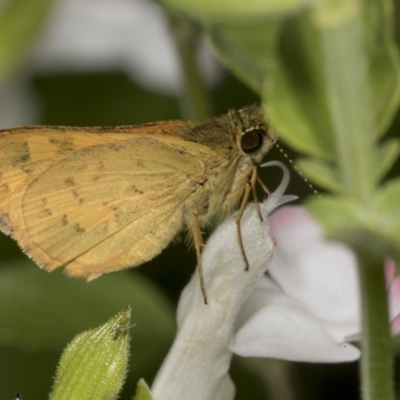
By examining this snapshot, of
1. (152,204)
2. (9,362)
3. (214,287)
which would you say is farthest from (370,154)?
(9,362)

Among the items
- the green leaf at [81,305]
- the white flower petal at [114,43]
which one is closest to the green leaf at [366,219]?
the green leaf at [81,305]

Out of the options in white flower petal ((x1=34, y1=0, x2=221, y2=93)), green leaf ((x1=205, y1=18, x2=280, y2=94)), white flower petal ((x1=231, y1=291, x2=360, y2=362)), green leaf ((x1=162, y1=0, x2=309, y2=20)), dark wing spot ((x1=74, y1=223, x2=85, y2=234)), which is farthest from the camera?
white flower petal ((x1=34, y1=0, x2=221, y2=93))

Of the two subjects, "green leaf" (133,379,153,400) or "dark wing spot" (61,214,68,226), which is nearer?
"green leaf" (133,379,153,400)

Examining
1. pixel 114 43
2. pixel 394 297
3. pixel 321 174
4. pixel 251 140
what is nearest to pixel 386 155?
pixel 321 174

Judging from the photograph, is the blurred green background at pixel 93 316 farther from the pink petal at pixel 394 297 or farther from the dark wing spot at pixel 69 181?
the pink petal at pixel 394 297

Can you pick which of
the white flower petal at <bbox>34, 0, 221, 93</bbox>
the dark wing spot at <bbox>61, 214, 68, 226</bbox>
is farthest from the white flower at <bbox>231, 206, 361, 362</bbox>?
the white flower petal at <bbox>34, 0, 221, 93</bbox>

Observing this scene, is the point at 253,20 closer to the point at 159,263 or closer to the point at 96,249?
the point at 96,249

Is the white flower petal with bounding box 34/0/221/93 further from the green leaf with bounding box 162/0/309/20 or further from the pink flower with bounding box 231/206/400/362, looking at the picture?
the green leaf with bounding box 162/0/309/20
